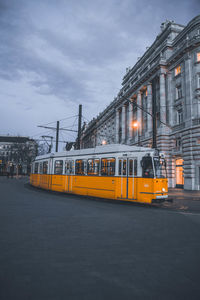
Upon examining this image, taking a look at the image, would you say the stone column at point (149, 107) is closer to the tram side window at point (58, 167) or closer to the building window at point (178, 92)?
the building window at point (178, 92)

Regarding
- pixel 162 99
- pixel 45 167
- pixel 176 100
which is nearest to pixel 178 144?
pixel 176 100

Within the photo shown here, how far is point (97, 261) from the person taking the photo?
3713 millimetres

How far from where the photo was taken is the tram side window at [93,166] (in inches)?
517

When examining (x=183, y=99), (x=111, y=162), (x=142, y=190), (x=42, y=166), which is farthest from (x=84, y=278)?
(x=183, y=99)

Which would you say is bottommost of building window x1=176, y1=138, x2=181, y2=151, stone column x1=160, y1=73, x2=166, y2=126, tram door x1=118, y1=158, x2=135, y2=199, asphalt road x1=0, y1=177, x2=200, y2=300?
asphalt road x1=0, y1=177, x2=200, y2=300

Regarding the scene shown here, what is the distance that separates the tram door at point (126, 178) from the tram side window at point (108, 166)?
0.50 m

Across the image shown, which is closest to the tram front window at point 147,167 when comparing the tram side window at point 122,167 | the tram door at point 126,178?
the tram door at point 126,178

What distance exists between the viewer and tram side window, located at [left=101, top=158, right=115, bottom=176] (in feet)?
40.2

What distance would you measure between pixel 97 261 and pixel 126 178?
8056 millimetres

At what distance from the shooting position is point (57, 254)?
4.00 metres

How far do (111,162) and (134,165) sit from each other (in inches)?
58.0

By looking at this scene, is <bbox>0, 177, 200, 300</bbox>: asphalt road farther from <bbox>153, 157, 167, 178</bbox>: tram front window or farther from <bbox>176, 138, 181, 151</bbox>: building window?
<bbox>176, 138, 181, 151</bbox>: building window

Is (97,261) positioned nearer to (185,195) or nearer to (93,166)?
(93,166)

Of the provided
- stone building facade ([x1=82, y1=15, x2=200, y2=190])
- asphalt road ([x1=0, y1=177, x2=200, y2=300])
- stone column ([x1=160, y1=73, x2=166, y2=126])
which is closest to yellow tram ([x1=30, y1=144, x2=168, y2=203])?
asphalt road ([x1=0, y1=177, x2=200, y2=300])
